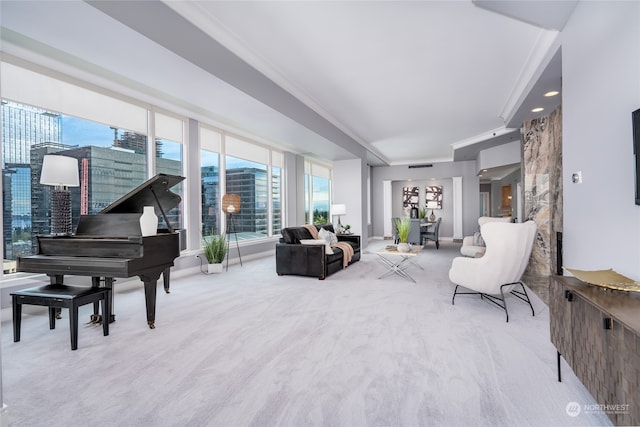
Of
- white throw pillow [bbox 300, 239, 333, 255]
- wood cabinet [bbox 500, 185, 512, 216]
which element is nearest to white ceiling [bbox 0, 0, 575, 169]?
white throw pillow [bbox 300, 239, 333, 255]

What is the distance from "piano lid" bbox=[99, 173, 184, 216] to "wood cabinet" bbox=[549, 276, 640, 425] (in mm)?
3419

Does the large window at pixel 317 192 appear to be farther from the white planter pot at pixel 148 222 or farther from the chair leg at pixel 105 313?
the chair leg at pixel 105 313

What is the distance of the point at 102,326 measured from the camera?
10.0 feet

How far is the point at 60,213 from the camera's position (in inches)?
126

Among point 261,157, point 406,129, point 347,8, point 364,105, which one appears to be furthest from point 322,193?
point 347,8

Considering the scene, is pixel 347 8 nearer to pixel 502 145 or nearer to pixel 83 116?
pixel 83 116

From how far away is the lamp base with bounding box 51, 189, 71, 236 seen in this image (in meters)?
3.17

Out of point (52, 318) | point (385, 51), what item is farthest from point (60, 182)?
point (385, 51)

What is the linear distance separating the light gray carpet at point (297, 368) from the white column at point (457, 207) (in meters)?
7.56

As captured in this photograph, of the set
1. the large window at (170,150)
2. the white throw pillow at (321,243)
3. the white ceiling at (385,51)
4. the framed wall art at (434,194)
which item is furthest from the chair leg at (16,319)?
the framed wall art at (434,194)

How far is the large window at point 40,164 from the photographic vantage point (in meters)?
3.52

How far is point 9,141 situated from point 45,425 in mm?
3374

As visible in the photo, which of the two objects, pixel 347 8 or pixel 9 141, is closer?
pixel 347 8

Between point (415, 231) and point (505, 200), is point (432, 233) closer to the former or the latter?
point (415, 231)
